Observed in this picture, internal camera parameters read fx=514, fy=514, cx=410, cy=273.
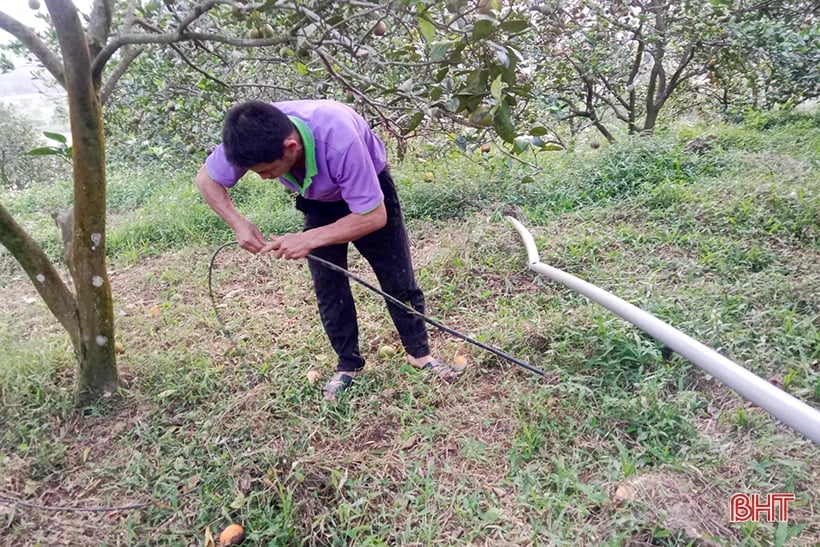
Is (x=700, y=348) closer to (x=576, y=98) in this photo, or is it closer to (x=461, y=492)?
(x=461, y=492)

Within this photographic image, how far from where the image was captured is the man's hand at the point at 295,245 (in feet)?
6.45

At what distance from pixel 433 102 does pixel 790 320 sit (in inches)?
76.0

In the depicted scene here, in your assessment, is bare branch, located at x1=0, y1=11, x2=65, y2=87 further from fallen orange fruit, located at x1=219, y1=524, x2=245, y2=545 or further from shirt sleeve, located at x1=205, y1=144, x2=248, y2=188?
fallen orange fruit, located at x1=219, y1=524, x2=245, y2=545

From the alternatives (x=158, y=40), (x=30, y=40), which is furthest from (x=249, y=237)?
(x=30, y=40)

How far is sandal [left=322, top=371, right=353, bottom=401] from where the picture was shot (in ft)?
8.11

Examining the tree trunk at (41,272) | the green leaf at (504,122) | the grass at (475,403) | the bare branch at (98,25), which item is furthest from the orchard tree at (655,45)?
the tree trunk at (41,272)

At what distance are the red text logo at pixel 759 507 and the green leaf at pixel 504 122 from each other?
1.40 metres

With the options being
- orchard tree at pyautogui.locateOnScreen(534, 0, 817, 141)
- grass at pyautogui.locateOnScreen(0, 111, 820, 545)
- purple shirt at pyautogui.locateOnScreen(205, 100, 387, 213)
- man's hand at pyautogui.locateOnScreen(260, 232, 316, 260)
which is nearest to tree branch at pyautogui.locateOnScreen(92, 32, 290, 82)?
purple shirt at pyautogui.locateOnScreen(205, 100, 387, 213)

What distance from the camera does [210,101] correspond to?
3.62 m

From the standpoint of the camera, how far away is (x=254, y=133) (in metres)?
1.68

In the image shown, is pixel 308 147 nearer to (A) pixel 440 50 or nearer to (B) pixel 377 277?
(A) pixel 440 50

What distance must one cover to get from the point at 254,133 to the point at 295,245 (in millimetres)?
463

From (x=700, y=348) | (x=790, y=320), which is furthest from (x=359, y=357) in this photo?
(x=790, y=320)

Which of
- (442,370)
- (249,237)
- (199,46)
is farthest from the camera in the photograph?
(442,370)
